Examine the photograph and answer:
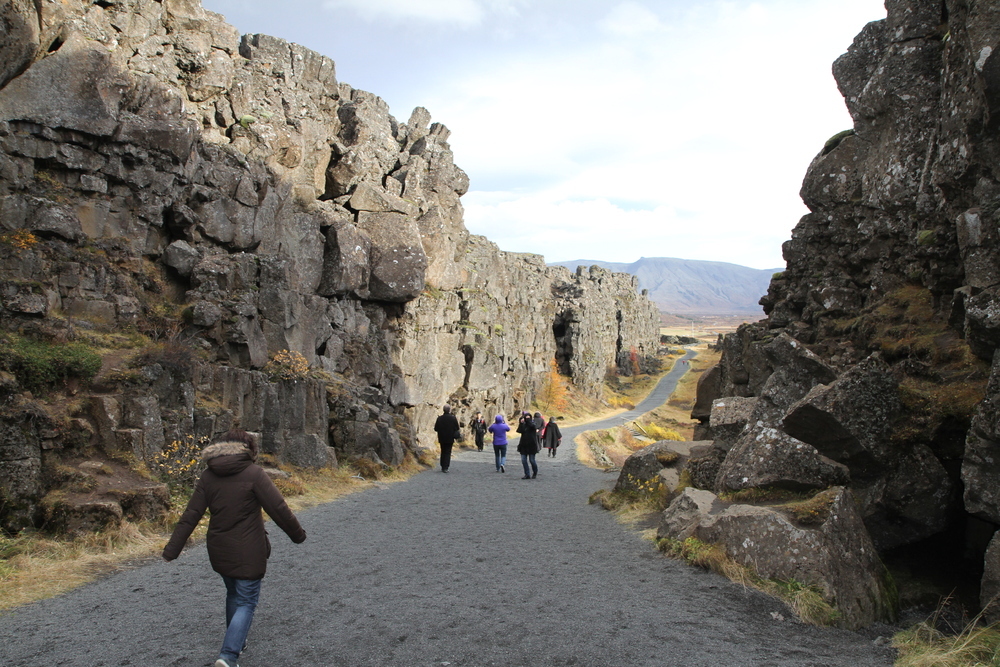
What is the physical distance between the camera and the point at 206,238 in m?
19.5

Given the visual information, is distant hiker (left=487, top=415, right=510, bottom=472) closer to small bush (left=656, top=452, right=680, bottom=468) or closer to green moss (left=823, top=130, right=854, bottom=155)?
small bush (left=656, top=452, right=680, bottom=468)

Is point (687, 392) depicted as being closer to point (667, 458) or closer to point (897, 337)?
point (667, 458)

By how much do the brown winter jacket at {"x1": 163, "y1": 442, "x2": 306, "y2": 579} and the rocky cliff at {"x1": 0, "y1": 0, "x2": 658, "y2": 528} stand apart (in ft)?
18.2

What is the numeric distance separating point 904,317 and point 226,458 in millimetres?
10313

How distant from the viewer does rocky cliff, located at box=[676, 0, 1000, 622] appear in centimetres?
795

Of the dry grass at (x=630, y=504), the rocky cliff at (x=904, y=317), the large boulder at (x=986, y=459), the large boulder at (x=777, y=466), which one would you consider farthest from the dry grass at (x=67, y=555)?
the large boulder at (x=986, y=459)

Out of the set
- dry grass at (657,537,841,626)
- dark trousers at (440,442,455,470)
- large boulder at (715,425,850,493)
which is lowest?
dark trousers at (440,442,455,470)

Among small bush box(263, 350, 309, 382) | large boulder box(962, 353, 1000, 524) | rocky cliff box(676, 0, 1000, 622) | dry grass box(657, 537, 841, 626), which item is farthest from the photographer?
small bush box(263, 350, 309, 382)

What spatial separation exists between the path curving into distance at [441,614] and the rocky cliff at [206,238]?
3463 mm

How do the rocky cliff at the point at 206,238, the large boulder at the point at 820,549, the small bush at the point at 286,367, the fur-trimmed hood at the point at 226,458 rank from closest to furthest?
the fur-trimmed hood at the point at 226,458 → the large boulder at the point at 820,549 → the rocky cliff at the point at 206,238 → the small bush at the point at 286,367

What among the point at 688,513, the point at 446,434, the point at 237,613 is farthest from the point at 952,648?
the point at 446,434

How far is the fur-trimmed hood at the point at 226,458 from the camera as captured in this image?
6059mm

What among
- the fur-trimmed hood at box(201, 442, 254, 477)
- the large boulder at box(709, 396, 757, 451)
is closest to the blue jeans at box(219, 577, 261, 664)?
the fur-trimmed hood at box(201, 442, 254, 477)

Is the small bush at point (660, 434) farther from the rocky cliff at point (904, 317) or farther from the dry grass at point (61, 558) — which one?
the dry grass at point (61, 558)
